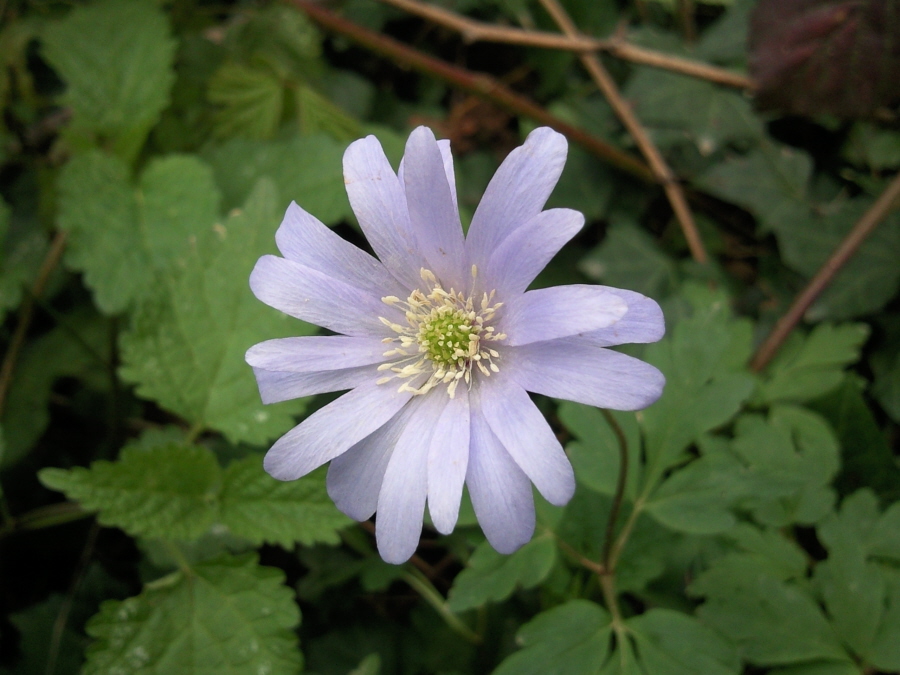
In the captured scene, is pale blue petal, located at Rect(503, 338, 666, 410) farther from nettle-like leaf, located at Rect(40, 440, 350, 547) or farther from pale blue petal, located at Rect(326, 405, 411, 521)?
nettle-like leaf, located at Rect(40, 440, 350, 547)

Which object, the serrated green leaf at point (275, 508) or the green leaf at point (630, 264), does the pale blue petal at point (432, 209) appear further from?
the green leaf at point (630, 264)

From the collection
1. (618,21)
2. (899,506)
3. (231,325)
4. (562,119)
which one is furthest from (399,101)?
(899,506)

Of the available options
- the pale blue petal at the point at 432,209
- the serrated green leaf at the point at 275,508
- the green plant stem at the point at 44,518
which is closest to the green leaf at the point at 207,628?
the serrated green leaf at the point at 275,508

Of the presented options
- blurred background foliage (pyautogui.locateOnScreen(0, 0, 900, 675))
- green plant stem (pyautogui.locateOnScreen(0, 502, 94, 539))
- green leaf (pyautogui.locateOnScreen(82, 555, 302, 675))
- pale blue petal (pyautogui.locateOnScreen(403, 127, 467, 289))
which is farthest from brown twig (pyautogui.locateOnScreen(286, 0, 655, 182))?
green plant stem (pyautogui.locateOnScreen(0, 502, 94, 539))

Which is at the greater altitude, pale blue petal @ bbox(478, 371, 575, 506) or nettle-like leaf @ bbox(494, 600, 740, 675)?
pale blue petal @ bbox(478, 371, 575, 506)

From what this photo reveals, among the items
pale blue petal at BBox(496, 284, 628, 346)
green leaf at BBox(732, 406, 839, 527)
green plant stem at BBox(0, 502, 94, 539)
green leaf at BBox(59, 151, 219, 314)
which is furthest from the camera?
green leaf at BBox(59, 151, 219, 314)

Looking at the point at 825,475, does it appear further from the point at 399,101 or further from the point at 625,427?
the point at 399,101
